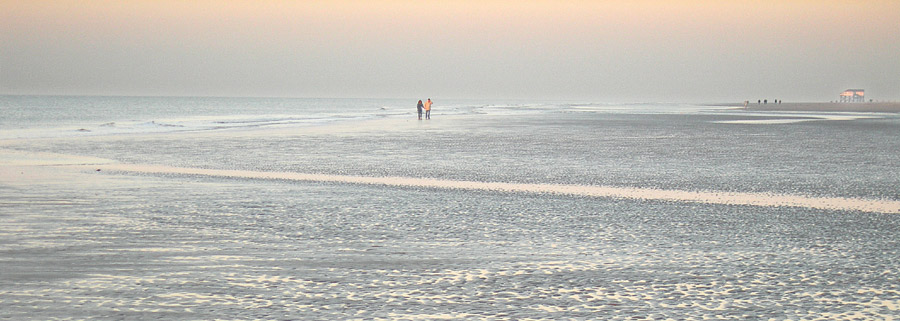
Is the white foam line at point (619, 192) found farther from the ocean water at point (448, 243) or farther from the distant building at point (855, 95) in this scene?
the distant building at point (855, 95)

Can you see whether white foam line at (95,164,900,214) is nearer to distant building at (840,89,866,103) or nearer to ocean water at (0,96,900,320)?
ocean water at (0,96,900,320)

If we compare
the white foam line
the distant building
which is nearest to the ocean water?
the white foam line

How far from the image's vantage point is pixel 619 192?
440 inches

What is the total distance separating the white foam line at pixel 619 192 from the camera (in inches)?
391

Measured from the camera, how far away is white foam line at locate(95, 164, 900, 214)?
32.6 ft

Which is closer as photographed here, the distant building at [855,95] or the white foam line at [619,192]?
the white foam line at [619,192]

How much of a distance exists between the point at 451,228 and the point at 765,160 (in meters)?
11.4

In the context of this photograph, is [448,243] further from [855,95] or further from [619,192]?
[855,95]

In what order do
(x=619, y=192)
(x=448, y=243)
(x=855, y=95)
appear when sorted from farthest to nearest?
1. (x=855, y=95)
2. (x=619, y=192)
3. (x=448, y=243)

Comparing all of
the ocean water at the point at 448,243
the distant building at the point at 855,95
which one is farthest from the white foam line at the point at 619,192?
the distant building at the point at 855,95

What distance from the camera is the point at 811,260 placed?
6.33 m

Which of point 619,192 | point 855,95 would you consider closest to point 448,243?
point 619,192

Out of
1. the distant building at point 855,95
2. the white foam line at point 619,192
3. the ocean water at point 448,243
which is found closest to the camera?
the ocean water at point 448,243

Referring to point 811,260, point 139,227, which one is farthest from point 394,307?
point 139,227
